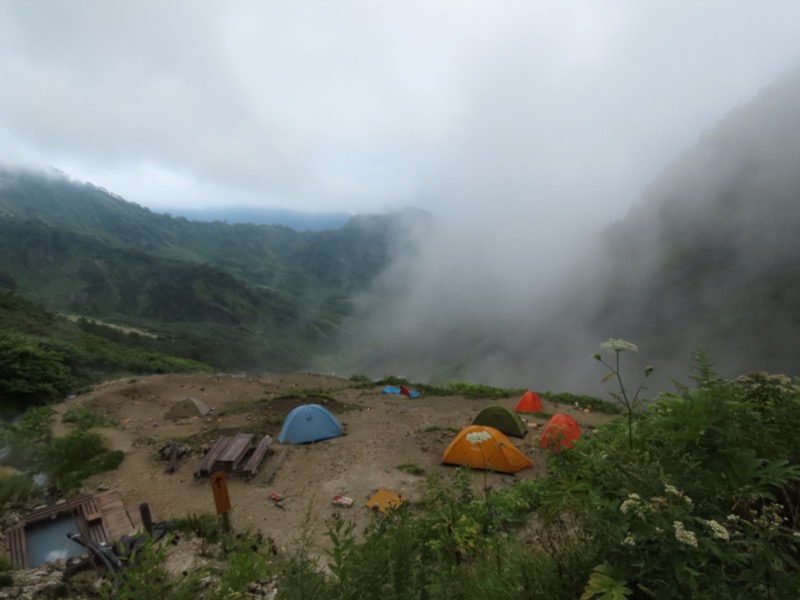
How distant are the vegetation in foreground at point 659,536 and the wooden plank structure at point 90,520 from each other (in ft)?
20.4

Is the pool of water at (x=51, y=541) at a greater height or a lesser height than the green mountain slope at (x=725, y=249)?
lesser

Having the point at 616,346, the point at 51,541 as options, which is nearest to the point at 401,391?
the point at 51,541

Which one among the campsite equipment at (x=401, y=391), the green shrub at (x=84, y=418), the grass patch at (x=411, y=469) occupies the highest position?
the campsite equipment at (x=401, y=391)

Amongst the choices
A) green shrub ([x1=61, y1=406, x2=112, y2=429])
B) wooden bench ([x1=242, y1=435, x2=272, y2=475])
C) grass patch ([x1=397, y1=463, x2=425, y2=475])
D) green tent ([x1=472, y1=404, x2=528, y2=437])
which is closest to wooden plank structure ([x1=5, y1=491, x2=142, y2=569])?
wooden bench ([x1=242, y1=435, x2=272, y2=475])

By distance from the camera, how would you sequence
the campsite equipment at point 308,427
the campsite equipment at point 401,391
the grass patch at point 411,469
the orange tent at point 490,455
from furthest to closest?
the campsite equipment at point 401,391, the campsite equipment at point 308,427, the orange tent at point 490,455, the grass patch at point 411,469

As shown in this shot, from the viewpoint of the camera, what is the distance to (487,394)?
22.2 m

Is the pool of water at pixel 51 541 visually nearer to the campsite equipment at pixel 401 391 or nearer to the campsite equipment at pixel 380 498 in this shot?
the campsite equipment at pixel 380 498

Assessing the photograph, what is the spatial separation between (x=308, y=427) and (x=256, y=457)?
255cm

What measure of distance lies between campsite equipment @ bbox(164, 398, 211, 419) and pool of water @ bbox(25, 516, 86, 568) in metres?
8.74

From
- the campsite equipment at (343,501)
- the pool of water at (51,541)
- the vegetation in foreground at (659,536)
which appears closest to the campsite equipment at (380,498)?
the campsite equipment at (343,501)

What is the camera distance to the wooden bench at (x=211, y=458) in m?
11.0

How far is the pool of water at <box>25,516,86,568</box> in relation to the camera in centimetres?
739

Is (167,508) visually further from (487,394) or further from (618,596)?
(487,394)

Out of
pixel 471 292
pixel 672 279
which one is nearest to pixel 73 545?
pixel 672 279
